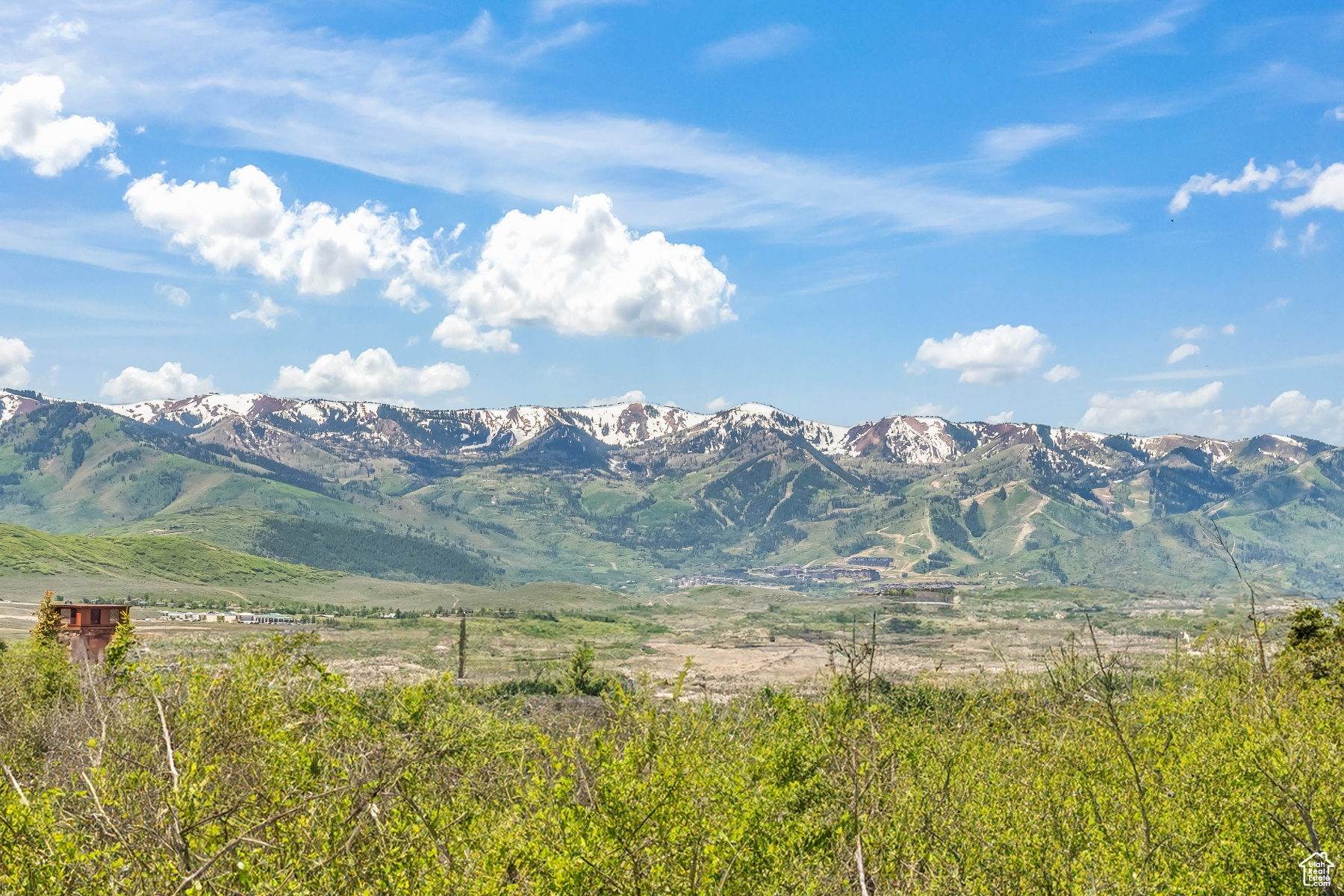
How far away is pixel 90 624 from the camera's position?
76438 mm

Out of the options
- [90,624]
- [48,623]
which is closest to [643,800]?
[48,623]

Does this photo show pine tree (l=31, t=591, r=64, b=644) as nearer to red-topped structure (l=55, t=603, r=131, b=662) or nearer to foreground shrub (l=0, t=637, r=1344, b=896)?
red-topped structure (l=55, t=603, r=131, b=662)

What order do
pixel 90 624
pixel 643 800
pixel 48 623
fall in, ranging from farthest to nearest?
pixel 90 624 < pixel 48 623 < pixel 643 800

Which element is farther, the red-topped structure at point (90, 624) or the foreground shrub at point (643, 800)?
the red-topped structure at point (90, 624)

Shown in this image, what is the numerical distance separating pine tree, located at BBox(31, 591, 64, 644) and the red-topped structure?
1611mm

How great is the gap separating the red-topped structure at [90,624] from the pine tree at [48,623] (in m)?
1.61

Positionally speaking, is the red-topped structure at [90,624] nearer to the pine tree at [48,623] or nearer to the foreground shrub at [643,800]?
the pine tree at [48,623]

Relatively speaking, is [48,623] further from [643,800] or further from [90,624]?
[643,800]

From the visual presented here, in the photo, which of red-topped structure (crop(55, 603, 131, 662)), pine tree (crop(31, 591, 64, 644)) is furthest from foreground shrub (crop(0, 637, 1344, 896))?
red-topped structure (crop(55, 603, 131, 662))

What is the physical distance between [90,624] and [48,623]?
11461mm

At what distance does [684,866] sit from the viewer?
1384 centimetres

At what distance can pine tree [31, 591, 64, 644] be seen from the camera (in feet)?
208

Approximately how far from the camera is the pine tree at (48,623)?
63.4 m

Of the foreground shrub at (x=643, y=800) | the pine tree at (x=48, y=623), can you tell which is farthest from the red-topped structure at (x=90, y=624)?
the foreground shrub at (x=643, y=800)
